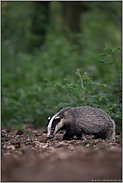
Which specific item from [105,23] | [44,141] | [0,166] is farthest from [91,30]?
[0,166]

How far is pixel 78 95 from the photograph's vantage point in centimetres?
585

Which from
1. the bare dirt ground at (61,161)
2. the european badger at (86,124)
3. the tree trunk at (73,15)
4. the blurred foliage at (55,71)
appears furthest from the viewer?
the tree trunk at (73,15)

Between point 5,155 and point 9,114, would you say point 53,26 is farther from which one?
point 5,155

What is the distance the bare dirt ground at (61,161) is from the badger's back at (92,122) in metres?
0.32

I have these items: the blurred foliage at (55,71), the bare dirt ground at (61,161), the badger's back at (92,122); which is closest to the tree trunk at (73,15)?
the blurred foliage at (55,71)

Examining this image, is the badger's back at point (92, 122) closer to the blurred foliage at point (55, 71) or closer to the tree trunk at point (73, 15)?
the blurred foliage at point (55, 71)

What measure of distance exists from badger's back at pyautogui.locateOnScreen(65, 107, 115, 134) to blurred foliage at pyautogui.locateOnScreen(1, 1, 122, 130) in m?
0.44

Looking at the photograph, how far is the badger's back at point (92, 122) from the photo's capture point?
455 cm

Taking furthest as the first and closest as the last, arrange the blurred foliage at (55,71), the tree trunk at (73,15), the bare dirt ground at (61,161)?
the tree trunk at (73,15) → the blurred foliage at (55,71) → the bare dirt ground at (61,161)

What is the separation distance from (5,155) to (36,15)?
1216cm

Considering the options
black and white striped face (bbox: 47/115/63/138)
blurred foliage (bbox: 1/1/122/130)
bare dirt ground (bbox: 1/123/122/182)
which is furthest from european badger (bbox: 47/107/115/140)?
blurred foliage (bbox: 1/1/122/130)

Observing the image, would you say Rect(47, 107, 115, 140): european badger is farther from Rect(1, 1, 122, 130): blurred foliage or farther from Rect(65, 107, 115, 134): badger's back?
Rect(1, 1, 122, 130): blurred foliage

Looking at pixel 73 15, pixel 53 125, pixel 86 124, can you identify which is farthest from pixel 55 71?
pixel 53 125

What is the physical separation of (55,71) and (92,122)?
6.53 metres
